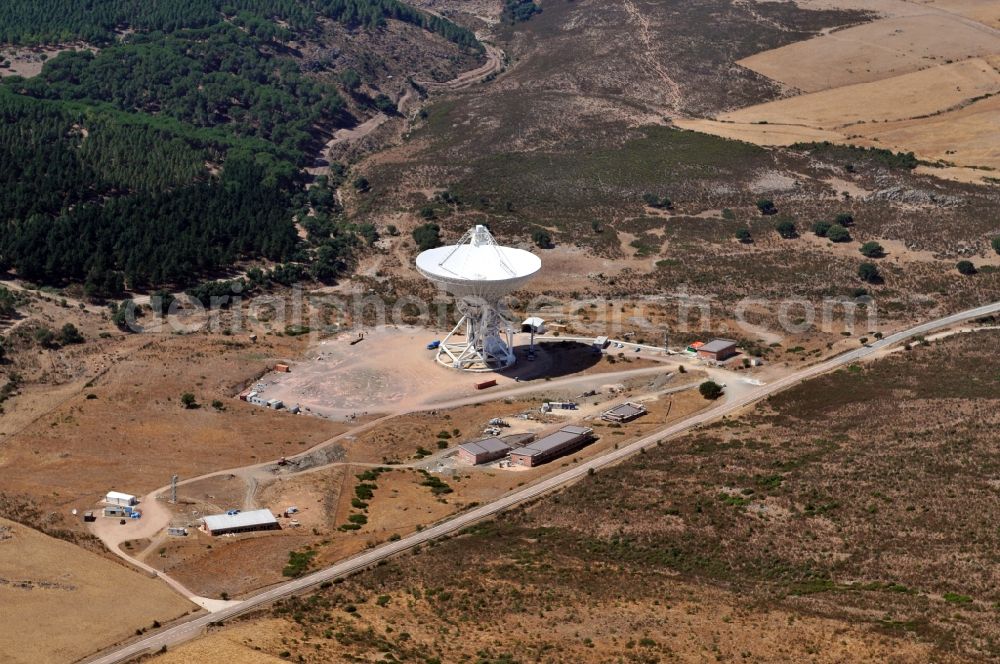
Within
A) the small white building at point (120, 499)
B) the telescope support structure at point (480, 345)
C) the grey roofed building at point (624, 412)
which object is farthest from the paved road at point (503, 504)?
the telescope support structure at point (480, 345)

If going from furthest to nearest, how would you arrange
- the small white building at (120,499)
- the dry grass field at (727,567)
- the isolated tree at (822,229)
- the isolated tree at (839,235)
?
1. the isolated tree at (822,229)
2. the isolated tree at (839,235)
3. the small white building at (120,499)
4. the dry grass field at (727,567)

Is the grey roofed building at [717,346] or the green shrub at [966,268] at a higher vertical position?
the green shrub at [966,268]

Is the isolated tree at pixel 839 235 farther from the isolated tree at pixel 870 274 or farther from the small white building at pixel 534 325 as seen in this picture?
the small white building at pixel 534 325

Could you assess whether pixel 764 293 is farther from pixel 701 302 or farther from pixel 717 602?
pixel 717 602

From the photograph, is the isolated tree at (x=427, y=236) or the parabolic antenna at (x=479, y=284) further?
the isolated tree at (x=427, y=236)

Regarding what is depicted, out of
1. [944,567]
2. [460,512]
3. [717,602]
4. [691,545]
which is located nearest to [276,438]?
[460,512]

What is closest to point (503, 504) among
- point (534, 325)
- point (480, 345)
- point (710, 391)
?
point (710, 391)

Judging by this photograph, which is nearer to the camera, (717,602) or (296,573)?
(717,602)
